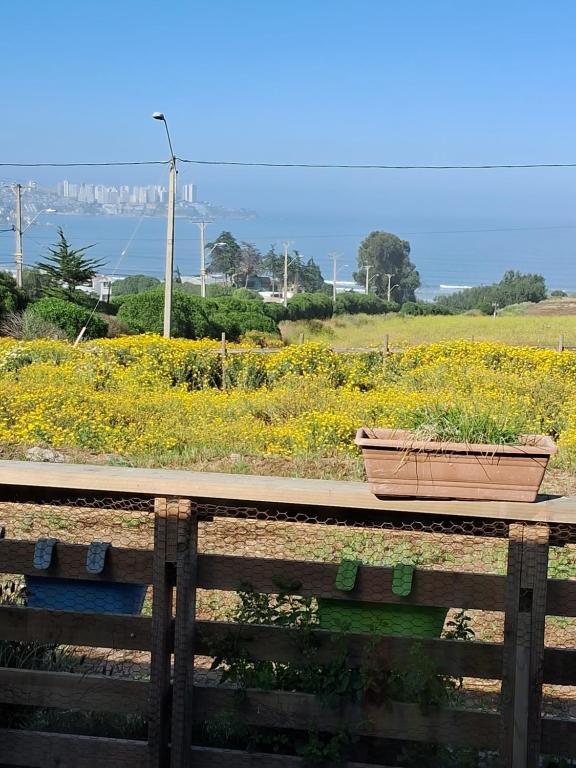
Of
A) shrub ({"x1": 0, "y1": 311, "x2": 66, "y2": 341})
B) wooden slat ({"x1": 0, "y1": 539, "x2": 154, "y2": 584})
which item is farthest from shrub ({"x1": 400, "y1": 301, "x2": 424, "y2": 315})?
wooden slat ({"x1": 0, "y1": 539, "x2": 154, "y2": 584})

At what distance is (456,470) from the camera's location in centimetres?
295

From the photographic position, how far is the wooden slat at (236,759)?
9.97 feet

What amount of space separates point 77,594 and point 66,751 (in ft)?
1.55

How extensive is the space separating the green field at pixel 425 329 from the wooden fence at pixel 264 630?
37.8 m

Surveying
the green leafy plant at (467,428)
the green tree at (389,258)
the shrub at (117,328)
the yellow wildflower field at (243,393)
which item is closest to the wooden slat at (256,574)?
the green leafy plant at (467,428)

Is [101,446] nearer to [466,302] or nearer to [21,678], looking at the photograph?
[21,678]

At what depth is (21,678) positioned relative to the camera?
3.13 meters

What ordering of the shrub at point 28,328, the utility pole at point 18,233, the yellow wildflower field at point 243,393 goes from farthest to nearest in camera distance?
the utility pole at point 18,233 → the shrub at point 28,328 → the yellow wildflower field at point 243,393

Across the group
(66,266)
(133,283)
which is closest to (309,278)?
(133,283)

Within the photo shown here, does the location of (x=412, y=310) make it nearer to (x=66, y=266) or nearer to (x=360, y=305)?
(x=360, y=305)

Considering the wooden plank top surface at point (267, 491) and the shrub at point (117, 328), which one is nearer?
the wooden plank top surface at point (267, 491)

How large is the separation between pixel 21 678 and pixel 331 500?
112 cm

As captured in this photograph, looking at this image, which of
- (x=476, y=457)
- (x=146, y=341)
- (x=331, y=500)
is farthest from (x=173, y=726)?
(x=146, y=341)

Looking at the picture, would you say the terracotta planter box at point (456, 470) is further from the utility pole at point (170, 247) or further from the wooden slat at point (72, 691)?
the utility pole at point (170, 247)
